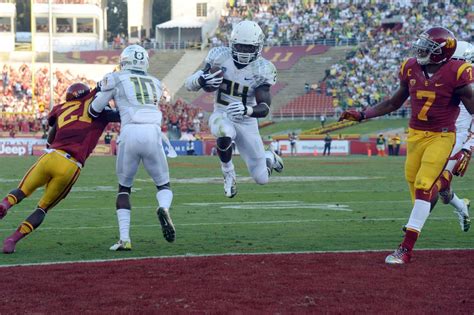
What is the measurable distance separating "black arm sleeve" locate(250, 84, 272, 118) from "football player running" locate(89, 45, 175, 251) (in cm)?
105

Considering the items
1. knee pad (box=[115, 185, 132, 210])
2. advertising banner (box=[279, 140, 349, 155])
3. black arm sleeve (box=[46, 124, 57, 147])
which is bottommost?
advertising banner (box=[279, 140, 349, 155])

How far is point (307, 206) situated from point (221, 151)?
4.81 meters

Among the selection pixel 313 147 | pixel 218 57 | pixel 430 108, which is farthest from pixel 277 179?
pixel 313 147

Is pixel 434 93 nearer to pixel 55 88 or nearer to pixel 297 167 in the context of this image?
pixel 297 167

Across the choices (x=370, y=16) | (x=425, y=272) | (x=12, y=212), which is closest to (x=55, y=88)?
(x=370, y=16)

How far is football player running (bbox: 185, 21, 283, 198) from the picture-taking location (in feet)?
34.0

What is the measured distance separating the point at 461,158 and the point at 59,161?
4693mm

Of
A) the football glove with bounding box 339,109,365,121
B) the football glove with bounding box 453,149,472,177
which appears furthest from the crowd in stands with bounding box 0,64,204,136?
the football glove with bounding box 339,109,365,121

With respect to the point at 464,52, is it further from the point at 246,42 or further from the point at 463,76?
the point at 246,42

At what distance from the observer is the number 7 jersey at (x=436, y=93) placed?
29.8ft

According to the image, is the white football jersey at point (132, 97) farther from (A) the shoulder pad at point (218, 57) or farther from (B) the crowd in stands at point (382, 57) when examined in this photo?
(B) the crowd in stands at point (382, 57)

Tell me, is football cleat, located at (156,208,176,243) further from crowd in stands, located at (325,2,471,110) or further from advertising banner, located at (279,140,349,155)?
crowd in stands, located at (325,2,471,110)

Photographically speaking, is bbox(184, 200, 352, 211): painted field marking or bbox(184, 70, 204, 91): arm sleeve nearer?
bbox(184, 70, 204, 91): arm sleeve

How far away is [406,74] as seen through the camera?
940 centimetres
